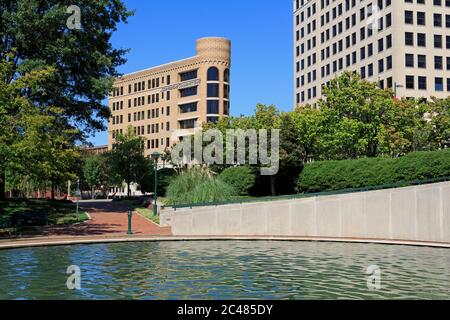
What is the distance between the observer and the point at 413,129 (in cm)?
4912

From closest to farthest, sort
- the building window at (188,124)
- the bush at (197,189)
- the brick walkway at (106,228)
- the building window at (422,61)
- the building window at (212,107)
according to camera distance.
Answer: the brick walkway at (106,228) → the bush at (197,189) → the building window at (422,61) → the building window at (212,107) → the building window at (188,124)

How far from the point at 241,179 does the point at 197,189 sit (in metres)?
14.0

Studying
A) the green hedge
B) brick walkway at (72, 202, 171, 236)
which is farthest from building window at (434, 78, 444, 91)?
brick walkway at (72, 202, 171, 236)

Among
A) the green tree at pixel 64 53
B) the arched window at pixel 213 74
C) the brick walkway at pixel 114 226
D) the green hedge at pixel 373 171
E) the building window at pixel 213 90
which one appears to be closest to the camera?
the brick walkway at pixel 114 226

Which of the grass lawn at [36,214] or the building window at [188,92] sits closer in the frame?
the grass lawn at [36,214]

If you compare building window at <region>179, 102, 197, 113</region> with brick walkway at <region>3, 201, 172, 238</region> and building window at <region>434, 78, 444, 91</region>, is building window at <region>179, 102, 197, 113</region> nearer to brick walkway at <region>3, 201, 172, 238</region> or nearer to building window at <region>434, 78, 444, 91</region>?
building window at <region>434, 78, 444, 91</region>

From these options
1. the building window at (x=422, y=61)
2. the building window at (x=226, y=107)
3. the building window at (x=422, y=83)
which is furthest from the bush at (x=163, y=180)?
the building window at (x=226, y=107)

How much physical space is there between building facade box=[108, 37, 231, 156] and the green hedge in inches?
2324

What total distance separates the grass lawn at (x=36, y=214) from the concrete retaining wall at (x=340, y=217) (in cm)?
907

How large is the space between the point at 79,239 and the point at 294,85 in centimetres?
9033

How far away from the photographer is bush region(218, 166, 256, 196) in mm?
46369

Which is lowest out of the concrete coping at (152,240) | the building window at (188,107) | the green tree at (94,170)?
the concrete coping at (152,240)

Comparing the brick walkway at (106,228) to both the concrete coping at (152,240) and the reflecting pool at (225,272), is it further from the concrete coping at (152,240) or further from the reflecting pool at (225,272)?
the reflecting pool at (225,272)

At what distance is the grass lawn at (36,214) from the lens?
101 ft
